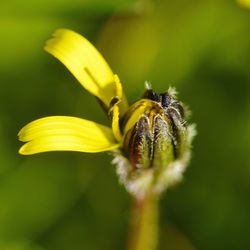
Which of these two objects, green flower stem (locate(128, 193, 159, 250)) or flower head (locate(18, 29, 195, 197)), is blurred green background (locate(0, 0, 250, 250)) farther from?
flower head (locate(18, 29, 195, 197))

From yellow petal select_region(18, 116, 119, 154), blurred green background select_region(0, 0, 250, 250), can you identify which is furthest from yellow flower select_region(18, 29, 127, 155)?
blurred green background select_region(0, 0, 250, 250)

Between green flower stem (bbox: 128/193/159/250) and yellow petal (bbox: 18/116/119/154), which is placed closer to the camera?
yellow petal (bbox: 18/116/119/154)

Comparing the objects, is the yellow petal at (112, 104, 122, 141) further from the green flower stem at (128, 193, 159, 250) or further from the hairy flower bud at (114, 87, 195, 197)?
the green flower stem at (128, 193, 159, 250)

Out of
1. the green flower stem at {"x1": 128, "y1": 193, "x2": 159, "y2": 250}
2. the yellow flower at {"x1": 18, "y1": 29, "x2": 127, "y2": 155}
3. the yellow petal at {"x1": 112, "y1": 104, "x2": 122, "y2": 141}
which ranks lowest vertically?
the green flower stem at {"x1": 128, "y1": 193, "x2": 159, "y2": 250}

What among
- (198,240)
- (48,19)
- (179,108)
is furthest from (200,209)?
(48,19)

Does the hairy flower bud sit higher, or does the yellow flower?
the yellow flower

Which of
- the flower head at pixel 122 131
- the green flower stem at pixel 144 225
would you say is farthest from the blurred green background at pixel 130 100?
→ the flower head at pixel 122 131
